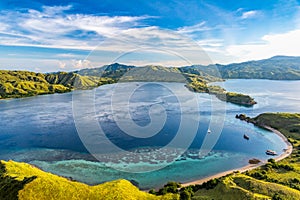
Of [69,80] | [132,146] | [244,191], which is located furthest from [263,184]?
[69,80]

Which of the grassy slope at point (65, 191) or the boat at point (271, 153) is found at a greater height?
the grassy slope at point (65, 191)

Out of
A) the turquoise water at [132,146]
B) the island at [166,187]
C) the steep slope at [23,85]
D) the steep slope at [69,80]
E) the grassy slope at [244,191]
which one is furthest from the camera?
the steep slope at [69,80]

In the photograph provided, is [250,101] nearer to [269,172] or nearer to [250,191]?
[269,172]

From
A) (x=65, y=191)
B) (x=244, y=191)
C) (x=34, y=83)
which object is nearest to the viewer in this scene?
(x=65, y=191)

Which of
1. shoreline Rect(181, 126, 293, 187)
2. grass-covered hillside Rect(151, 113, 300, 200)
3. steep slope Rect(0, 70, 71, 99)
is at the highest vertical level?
steep slope Rect(0, 70, 71, 99)

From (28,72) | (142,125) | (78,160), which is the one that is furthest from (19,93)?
(78,160)

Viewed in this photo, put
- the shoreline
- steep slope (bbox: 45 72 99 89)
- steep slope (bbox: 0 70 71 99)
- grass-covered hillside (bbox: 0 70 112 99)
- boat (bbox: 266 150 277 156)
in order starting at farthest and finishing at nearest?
steep slope (bbox: 45 72 99 89) < grass-covered hillside (bbox: 0 70 112 99) < steep slope (bbox: 0 70 71 99) < boat (bbox: 266 150 277 156) < the shoreline

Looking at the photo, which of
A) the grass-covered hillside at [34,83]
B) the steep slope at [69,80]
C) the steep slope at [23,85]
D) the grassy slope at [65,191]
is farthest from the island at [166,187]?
the steep slope at [69,80]

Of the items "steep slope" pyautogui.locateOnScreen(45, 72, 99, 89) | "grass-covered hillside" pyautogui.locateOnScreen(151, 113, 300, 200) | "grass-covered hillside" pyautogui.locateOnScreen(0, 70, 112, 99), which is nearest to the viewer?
"grass-covered hillside" pyautogui.locateOnScreen(151, 113, 300, 200)

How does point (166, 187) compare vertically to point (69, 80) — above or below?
below

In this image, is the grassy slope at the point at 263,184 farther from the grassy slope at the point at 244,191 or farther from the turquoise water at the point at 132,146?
the turquoise water at the point at 132,146

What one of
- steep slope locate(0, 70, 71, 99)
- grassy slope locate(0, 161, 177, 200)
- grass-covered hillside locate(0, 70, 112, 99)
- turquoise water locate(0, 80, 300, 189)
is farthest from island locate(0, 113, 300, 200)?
grass-covered hillside locate(0, 70, 112, 99)

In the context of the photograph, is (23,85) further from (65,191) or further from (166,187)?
(65,191)

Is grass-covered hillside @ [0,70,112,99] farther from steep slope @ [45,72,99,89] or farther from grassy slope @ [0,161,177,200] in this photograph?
grassy slope @ [0,161,177,200]
